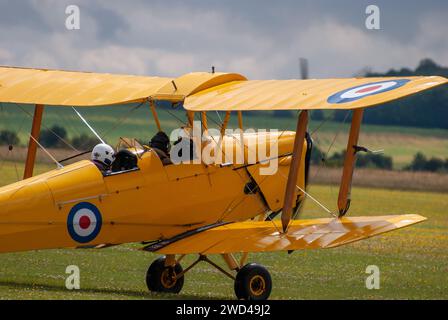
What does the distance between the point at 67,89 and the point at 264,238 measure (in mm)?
3650

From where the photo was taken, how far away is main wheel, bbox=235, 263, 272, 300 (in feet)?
47.7

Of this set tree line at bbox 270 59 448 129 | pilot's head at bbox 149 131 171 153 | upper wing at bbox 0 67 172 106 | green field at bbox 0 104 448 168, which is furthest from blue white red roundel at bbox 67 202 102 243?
tree line at bbox 270 59 448 129

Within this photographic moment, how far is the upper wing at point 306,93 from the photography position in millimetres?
13250

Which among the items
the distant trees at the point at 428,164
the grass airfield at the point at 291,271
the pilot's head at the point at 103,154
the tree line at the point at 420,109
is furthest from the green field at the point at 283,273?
the tree line at the point at 420,109

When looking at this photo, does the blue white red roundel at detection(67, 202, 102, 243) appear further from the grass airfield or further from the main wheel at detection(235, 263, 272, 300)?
the main wheel at detection(235, 263, 272, 300)

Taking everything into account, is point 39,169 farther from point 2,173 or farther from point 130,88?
point 130,88

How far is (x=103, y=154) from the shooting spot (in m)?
14.5

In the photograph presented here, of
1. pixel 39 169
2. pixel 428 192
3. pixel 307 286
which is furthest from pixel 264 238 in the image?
pixel 428 192

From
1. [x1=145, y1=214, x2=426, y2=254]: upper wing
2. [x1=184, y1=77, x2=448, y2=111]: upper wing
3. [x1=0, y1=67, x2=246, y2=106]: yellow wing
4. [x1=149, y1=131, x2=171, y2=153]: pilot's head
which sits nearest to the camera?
[x1=184, y1=77, x2=448, y2=111]: upper wing

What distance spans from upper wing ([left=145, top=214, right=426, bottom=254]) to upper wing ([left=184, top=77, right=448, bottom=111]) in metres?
1.54

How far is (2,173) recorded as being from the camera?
1415 inches

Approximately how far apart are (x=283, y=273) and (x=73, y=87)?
4.37 metres

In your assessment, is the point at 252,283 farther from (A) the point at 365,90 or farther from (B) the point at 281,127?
(B) the point at 281,127
